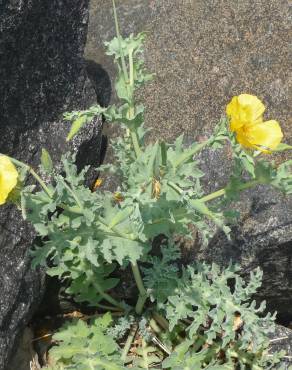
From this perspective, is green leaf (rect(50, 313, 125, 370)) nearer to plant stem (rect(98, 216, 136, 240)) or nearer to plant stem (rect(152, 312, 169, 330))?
plant stem (rect(152, 312, 169, 330))

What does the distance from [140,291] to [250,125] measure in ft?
3.44

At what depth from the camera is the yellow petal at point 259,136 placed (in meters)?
1.89

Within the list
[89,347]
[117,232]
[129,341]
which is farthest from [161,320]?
[117,232]

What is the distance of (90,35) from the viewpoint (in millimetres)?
3332

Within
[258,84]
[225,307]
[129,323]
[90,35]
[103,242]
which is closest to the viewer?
[103,242]

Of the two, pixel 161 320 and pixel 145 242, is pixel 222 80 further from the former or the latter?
pixel 161 320

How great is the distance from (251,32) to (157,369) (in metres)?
1.61

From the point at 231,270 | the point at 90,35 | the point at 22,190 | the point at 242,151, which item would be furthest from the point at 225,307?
the point at 90,35

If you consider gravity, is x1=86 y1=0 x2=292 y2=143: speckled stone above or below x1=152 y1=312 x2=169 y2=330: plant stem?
above

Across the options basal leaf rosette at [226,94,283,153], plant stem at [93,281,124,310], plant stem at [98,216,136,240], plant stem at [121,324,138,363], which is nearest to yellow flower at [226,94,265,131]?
basal leaf rosette at [226,94,283,153]

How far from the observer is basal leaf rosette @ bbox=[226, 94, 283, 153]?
188cm

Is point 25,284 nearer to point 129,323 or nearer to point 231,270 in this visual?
point 129,323

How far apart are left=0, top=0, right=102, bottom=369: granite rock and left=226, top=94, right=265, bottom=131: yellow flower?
95 cm

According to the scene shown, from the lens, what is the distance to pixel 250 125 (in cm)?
190
